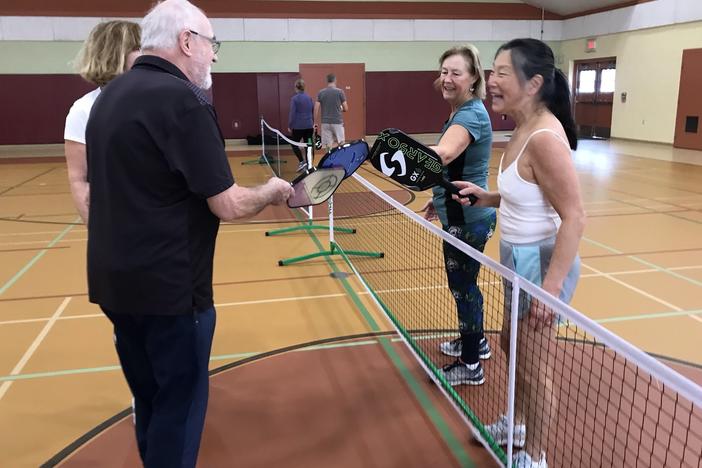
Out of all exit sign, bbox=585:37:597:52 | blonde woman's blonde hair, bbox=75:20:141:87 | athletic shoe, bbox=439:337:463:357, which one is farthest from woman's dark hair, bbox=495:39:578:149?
exit sign, bbox=585:37:597:52

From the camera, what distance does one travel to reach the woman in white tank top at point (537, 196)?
6.98 feet

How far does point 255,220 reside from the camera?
818 centimetres

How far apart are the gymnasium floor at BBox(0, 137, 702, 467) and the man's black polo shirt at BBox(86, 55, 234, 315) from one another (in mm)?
1648

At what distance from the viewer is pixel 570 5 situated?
18656 millimetres

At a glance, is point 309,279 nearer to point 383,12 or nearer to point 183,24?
point 183,24

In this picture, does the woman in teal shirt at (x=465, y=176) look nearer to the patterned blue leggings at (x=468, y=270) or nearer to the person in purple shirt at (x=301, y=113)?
the patterned blue leggings at (x=468, y=270)

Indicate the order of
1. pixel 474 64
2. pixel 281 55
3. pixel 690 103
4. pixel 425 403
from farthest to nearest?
pixel 281 55
pixel 690 103
pixel 425 403
pixel 474 64

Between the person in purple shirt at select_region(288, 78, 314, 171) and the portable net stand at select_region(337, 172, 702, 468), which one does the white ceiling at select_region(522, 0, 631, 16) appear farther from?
the portable net stand at select_region(337, 172, 702, 468)

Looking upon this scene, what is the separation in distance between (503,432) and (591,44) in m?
18.8

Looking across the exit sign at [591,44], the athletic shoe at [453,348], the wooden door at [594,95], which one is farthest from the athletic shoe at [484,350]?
the exit sign at [591,44]

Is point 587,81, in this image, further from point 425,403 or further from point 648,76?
point 425,403

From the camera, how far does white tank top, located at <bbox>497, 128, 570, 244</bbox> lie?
2.25 metres

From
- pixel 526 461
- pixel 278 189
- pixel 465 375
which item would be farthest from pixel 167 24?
pixel 465 375

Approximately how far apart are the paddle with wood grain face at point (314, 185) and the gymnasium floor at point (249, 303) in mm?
1425
